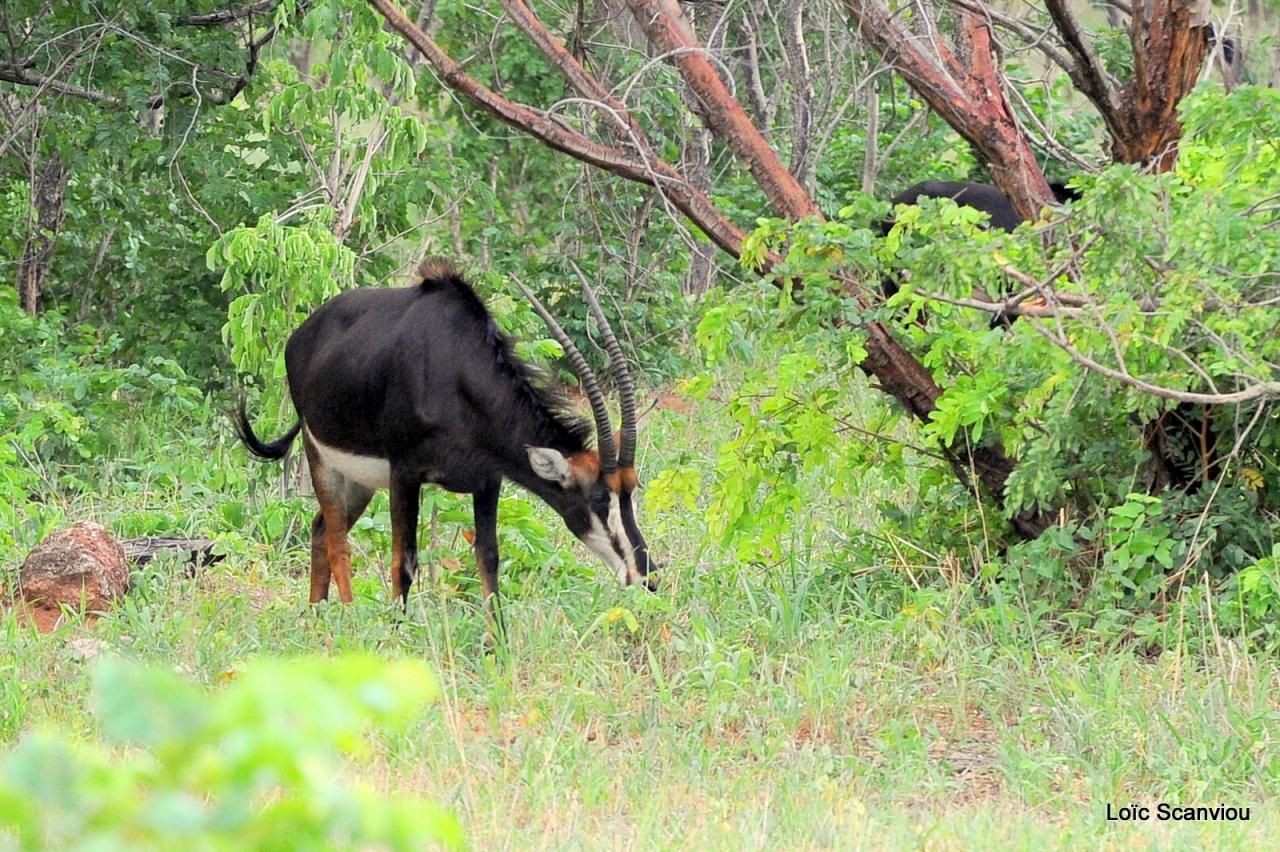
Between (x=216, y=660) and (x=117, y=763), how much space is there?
41.5 inches

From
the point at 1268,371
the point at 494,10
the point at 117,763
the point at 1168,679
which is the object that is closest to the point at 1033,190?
the point at 1268,371

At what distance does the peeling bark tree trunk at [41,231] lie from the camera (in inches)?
386

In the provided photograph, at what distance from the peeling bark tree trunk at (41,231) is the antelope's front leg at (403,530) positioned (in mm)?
4653

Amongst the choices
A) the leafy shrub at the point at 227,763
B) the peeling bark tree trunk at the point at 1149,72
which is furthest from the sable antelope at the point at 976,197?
the leafy shrub at the point at 227,763

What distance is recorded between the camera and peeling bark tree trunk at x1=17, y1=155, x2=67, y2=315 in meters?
9.81

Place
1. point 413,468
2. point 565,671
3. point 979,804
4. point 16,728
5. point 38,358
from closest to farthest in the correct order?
1. point 979,804
2. point 16,728
3. point 565,671
4. point 413,468
5. point 38,358

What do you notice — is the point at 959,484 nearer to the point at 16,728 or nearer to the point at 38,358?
the point at 16,728

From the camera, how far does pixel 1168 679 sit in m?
4.97

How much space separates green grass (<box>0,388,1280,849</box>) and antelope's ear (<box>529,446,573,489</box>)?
1.57 ft

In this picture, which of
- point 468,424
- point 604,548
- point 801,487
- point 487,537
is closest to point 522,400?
point 468,424

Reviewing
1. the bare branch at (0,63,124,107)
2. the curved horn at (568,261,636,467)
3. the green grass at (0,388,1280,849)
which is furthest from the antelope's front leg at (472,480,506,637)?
the bare branch at (0,63,124,107)

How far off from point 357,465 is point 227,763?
528 centimetres

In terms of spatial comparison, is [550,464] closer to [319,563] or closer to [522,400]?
[522,400]

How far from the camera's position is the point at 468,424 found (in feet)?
20.1
